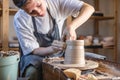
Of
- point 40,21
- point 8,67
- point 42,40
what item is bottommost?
point 8,67

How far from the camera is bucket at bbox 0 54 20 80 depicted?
2.51ft

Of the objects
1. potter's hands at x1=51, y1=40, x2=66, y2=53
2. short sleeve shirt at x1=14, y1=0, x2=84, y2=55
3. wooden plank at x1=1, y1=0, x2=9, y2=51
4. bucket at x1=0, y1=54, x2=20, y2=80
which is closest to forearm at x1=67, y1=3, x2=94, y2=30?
short sleeve shirt at x1=14, y1=0, x2=84, y2=55

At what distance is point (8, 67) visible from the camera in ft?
2.56

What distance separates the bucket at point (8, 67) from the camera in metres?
0.77

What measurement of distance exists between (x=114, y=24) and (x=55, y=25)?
1175mm

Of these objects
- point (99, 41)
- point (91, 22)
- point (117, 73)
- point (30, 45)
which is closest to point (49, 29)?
point (30, 45)

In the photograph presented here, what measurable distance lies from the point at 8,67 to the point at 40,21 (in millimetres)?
624

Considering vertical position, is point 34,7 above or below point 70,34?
above

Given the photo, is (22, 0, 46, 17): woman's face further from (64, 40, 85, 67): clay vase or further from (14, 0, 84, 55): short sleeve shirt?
(64, 40, 85, 67): clay vase

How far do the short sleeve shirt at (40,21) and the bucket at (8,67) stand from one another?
50 cm

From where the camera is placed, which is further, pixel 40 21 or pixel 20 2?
pixel 40 21

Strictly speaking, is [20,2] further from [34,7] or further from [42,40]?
[42,40]

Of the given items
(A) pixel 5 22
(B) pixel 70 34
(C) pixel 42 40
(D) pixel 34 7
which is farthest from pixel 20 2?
(A) pixel 5 22

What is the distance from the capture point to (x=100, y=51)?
263 centimetres
